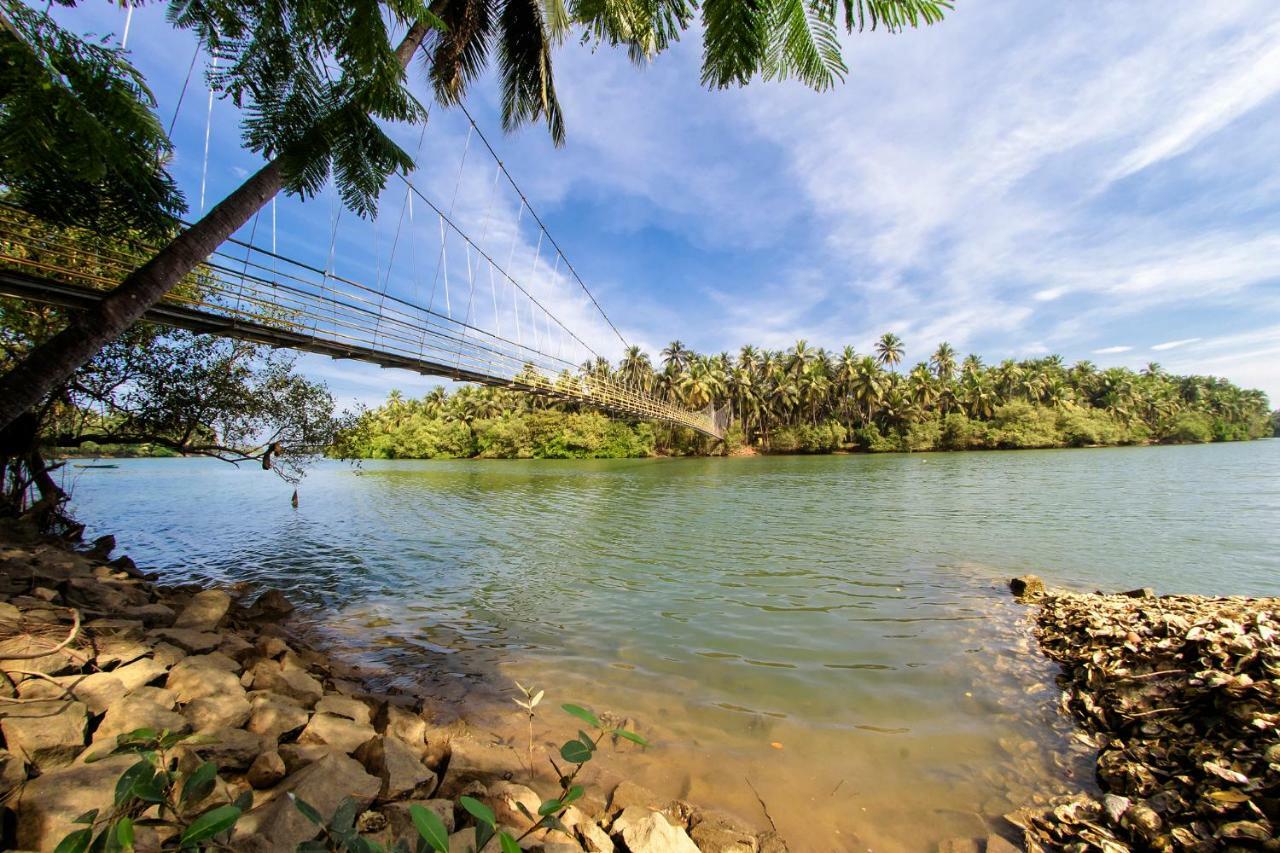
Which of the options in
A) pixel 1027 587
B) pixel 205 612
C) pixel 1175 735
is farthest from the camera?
pixel 1027 587

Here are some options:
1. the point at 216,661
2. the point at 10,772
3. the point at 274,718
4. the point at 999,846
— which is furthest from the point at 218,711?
the point at 999,846

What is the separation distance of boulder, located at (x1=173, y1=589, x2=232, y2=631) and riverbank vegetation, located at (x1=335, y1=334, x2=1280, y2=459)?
47.6 meters

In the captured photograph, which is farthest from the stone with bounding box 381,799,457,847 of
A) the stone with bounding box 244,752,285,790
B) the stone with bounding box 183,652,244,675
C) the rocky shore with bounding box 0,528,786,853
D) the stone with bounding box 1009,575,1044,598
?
the stone with bounding box 1009,575,1044,598

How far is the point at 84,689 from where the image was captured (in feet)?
7.78

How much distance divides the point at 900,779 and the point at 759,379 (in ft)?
202

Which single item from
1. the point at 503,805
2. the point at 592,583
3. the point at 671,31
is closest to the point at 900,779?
the point at 503,805

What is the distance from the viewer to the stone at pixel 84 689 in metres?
2.28

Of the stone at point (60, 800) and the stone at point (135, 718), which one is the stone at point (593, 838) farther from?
the stone at point (135, 718)

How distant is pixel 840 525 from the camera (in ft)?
38.7

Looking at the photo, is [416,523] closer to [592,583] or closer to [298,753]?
[592,583]

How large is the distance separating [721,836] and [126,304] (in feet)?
19.4

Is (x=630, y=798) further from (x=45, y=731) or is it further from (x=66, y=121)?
(x=66, y=121)

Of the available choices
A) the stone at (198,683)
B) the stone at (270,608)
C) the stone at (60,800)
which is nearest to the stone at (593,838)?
the stone at (60,800)

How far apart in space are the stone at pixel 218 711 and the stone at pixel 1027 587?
7696 mm
